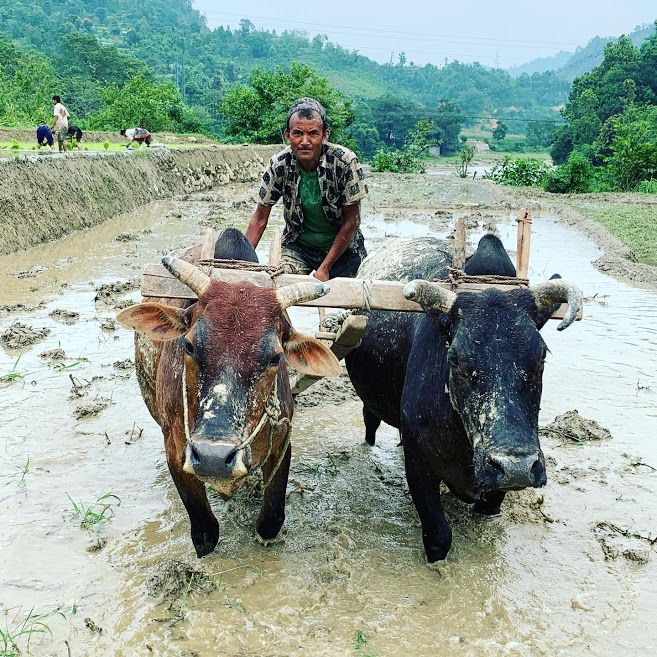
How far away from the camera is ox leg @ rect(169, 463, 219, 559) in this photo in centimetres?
392

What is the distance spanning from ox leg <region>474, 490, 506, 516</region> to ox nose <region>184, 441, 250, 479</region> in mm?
1865

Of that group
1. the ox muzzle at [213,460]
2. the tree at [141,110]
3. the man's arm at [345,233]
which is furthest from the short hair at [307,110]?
the tree at [141,110]

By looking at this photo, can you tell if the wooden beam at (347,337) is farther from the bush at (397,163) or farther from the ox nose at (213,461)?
the bush at (397,163)

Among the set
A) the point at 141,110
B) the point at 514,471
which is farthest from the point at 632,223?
the point at 141,110

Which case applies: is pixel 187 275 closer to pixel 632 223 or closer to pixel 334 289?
pixel 334 289

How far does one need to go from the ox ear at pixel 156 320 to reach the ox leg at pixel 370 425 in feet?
7.60

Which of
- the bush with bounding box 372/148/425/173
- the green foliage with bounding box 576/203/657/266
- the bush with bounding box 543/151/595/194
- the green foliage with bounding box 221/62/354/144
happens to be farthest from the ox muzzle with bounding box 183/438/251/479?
the bush with bounding box 372/148/425/173

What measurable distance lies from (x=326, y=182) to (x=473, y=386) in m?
2.40

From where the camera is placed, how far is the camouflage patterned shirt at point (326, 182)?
17.4 ft

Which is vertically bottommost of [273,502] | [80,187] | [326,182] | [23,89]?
[273,502]

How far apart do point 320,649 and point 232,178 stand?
30.0m

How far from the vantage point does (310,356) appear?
12.6 ft

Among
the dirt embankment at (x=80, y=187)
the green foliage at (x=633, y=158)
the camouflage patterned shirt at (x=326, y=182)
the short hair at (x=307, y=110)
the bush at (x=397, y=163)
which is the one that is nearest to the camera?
the short hair at (x=307, y=110)

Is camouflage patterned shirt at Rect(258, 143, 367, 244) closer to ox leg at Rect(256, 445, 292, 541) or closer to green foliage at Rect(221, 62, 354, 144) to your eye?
ox leg at Rect(256, 445, 292, 541)
